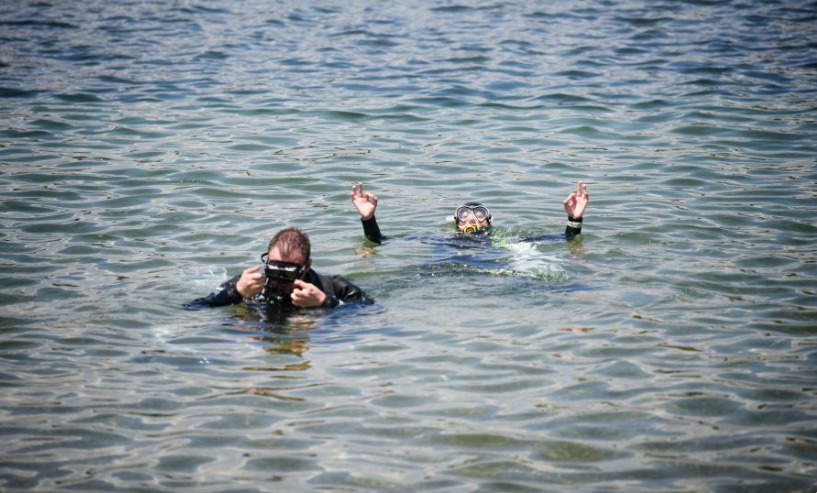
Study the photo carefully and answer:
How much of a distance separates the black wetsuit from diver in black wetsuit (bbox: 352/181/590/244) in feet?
5.78

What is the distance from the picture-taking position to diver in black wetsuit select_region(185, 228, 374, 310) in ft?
25.2

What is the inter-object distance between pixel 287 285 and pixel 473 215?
313 cm

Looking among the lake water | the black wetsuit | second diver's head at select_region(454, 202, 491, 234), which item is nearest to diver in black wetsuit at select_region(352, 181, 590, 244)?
second diver's head at select_region(454, 202, 491, 234)

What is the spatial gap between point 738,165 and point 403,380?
8123mm

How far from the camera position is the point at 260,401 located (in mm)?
6484

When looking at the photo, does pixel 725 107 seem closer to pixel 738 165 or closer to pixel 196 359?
pixel 738 165

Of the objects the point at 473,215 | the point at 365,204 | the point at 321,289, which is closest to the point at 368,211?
the point at 365,204

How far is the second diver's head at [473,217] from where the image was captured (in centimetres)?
1029

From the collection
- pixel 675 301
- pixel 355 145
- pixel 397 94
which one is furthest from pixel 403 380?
pixel 397 94

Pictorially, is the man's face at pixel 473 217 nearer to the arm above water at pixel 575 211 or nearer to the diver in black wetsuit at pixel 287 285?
the arm above water at pixel 575 211

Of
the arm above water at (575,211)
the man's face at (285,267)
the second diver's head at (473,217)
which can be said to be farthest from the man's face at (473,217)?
the man's face at (285,267)

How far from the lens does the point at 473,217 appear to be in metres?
10.3

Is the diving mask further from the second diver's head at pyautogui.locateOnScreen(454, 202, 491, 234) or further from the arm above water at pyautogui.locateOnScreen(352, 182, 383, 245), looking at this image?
the arm above water at pyautogui.locateOnScreen(352, 182, 383, 245)

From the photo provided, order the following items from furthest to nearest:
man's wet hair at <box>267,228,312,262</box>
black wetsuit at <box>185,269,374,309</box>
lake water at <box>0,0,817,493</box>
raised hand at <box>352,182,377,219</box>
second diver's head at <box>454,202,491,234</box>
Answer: second diver's head at <box>454,202,491,234</box> → raised hand at <box>352,182,377,219</box> → black wetsuit at <box>185,269,374,309</box> → man's wet hair at <box>267,228,312,262</box> → lake water at <box>0,0,817,493</box>
